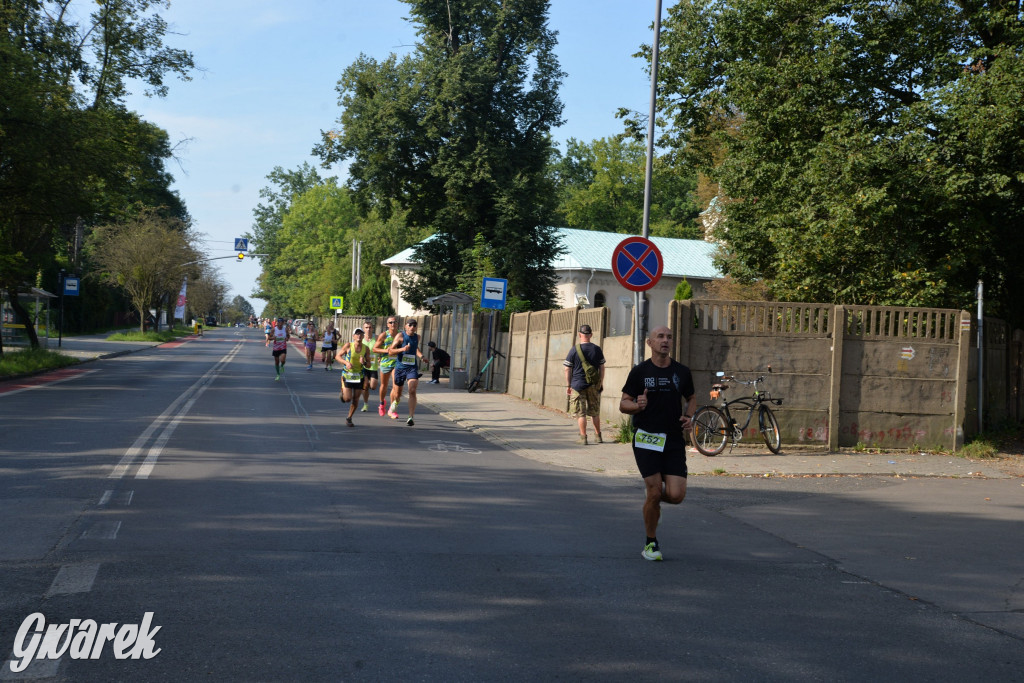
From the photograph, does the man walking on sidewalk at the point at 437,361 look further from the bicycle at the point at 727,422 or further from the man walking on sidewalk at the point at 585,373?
the bicycle at the point at 727,422

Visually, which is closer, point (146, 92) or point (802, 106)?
point (802, 106)

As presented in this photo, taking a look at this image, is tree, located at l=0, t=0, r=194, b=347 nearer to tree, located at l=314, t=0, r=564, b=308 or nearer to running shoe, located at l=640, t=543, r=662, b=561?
tree, located at l=314, t=0, r=564, b=308

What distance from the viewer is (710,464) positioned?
13.6 meters

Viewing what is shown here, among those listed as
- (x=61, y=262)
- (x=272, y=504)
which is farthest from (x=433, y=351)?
(x=61, y=262)

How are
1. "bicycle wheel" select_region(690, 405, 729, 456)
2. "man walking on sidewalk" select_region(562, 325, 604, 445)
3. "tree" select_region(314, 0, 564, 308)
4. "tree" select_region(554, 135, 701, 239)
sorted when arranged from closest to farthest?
"bicycle wheel" select_region(690, 405, 729, 456) → "man walking on sidewalk" select_region(562, 325, 604, 445) → "tree" select_region(314, 0, 564, 308) → "tree" select_region(554, 135, 701, 239)

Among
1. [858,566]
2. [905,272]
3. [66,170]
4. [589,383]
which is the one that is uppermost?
[66,170]

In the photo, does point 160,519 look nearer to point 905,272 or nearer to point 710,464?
point 710,464

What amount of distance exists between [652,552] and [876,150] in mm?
12111

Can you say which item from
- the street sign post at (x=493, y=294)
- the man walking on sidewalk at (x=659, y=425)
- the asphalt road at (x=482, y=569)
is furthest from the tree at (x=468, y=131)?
the man walking on sidewalk at (x=659, y=425)

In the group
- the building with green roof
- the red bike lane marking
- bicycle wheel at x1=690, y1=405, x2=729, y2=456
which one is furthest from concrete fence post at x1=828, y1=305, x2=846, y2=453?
the building with green roof

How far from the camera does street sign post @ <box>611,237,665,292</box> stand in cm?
1426

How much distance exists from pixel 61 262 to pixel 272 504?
184ft

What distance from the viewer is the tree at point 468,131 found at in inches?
1532

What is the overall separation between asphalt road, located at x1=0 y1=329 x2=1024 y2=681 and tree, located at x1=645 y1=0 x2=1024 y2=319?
588 cm
